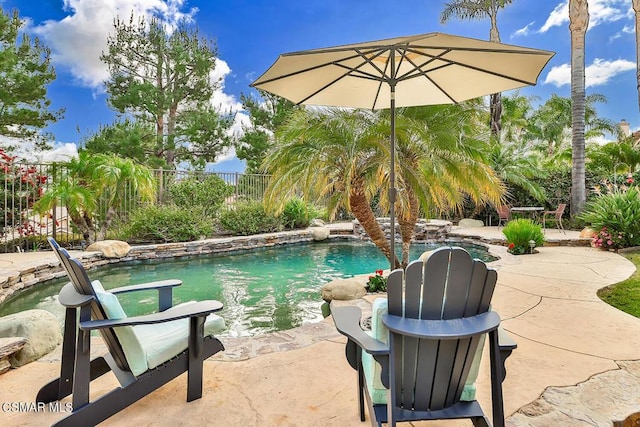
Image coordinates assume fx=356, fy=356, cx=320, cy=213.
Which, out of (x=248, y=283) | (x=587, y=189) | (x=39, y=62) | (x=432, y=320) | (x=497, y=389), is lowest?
(x=248, y=283)

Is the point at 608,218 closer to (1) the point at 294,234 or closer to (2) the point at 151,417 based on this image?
(1) the point at 294,234

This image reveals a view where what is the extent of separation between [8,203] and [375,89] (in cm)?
882

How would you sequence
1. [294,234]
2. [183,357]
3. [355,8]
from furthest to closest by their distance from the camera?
[355,8]
[294,234]
[183,357]

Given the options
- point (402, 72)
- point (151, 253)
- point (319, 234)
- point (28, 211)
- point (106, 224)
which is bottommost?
point (151, 253)

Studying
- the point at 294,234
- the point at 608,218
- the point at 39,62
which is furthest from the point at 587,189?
the point at 39,62

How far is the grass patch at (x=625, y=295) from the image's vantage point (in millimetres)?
3788

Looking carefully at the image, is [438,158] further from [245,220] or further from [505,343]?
[245,220]

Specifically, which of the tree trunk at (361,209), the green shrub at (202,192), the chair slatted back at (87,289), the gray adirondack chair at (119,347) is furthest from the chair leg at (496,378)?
the green shrub at (202,192)

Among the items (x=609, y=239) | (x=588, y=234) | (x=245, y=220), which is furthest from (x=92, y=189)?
(x=588, y=234)

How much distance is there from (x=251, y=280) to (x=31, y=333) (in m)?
3.73

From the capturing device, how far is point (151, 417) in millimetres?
1928

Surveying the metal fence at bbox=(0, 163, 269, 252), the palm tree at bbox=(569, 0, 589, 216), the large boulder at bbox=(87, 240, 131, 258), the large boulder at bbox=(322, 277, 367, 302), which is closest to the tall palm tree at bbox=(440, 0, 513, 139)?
the palm tree at bbox=(569, 0, 589, 216)

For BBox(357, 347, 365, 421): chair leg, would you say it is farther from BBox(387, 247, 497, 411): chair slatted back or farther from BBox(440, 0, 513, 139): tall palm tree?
BBox(440, 0, 513, 139): tall palm tree

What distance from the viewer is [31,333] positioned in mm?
2783
